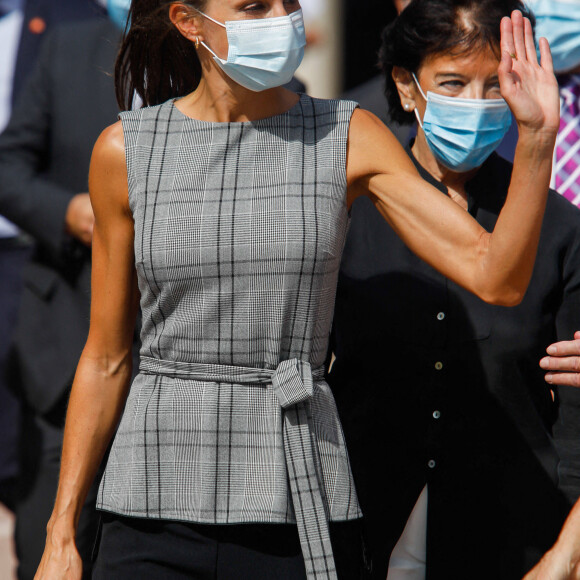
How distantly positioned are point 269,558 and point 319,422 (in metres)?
0.29

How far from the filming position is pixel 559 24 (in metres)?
3.40

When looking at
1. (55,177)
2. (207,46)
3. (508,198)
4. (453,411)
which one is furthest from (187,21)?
(55,177)

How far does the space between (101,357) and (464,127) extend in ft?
3.47

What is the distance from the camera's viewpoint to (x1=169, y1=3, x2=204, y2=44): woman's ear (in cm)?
A: 232

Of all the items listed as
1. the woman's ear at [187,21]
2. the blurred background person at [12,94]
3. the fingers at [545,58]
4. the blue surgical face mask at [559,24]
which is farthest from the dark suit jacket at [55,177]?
the fingers at [545,58]

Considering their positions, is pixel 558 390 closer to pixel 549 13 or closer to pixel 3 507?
pixel 549 13

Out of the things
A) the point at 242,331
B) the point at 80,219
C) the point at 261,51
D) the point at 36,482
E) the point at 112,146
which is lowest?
the point at 36,482

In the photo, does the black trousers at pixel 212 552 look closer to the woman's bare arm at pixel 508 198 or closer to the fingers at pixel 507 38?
the woman's bare arm at pixel 508 198

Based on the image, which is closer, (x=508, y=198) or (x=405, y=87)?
(x=508, y=198)

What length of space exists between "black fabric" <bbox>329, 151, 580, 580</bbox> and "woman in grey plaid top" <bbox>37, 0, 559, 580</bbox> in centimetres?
39

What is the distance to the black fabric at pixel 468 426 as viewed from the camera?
2.60 metres

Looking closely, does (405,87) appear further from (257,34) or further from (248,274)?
(248,274)

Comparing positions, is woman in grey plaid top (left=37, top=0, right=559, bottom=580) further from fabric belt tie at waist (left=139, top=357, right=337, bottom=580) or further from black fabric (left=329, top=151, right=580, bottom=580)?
black fabric (left=329, top=151, right=580, bottom=580)

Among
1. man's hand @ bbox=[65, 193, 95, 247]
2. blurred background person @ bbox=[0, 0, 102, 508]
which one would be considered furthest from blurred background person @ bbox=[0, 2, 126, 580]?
blurred background person @ bbox=[0, 0, 102, 508]
